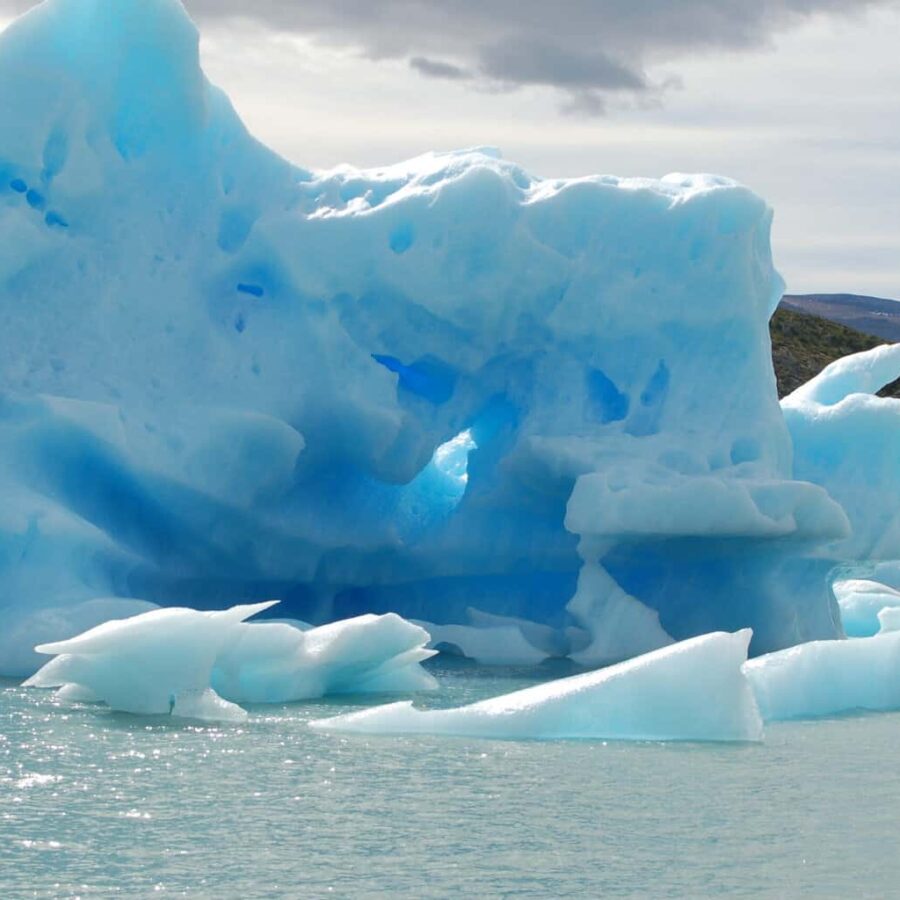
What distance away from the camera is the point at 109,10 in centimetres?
1181

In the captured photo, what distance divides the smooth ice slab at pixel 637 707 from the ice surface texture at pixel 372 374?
11.4 ft

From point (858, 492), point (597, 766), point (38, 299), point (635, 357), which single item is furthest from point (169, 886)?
point (858, 492)

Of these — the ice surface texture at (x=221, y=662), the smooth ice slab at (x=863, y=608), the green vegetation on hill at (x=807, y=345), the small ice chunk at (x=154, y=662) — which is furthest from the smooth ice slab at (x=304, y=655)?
the green vegetation on hill at (x=807, y=345)

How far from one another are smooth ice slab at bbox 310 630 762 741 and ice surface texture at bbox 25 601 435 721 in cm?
93

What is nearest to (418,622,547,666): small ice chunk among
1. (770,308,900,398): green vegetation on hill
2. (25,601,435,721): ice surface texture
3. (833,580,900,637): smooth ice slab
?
(25,601,435,721): ice surface texture

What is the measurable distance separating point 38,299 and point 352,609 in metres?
3.32

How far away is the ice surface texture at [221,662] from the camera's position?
8.05m

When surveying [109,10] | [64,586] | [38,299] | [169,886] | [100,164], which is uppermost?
[109,10]

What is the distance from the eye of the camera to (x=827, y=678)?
9.06 meters

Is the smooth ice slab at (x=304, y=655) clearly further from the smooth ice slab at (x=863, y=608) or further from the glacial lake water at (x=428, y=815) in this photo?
the smooth ice slab at (x=863, y=608)

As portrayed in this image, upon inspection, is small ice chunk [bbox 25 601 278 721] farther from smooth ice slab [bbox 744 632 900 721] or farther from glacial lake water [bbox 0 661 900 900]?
smooth ice slab [bbox 744 632 900 721]

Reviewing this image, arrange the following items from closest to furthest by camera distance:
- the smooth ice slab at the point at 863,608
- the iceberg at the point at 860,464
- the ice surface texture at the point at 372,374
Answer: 1. the ice surface texture at the point at 372,374
2. the iceberg at the point at 860,464
3. the smooth ice slab at the point at 863,608

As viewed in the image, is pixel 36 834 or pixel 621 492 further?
pixel 621 492

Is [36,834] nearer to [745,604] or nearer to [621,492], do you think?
[621,492]
